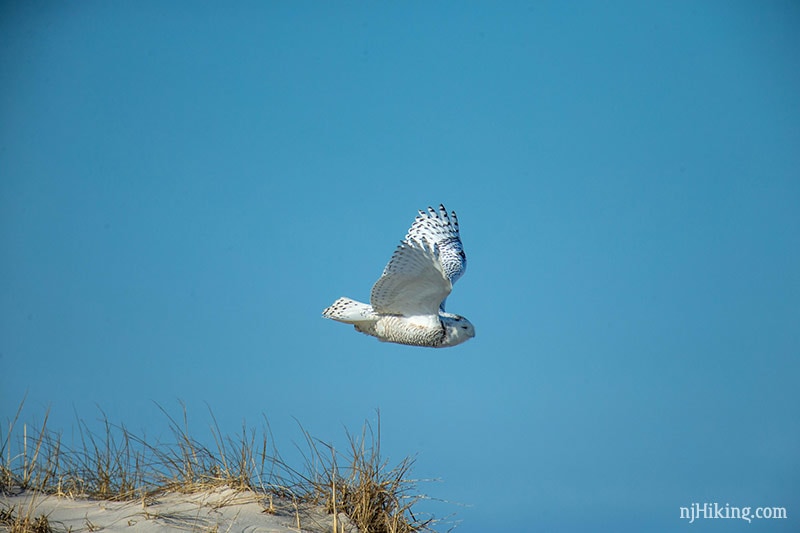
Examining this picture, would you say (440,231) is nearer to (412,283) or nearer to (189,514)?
(412,283)

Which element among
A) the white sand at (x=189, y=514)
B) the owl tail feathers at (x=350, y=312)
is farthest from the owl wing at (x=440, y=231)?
the white sand at (x=189, y=514)

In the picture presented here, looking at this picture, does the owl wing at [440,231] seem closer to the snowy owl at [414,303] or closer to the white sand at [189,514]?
the snowy owl at [414,303]

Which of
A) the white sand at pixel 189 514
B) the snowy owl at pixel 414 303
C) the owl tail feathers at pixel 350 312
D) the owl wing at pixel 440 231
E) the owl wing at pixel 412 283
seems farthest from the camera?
the owl wing at pixel 440 231

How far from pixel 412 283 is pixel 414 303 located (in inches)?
14.5

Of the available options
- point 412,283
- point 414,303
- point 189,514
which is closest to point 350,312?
point 414,303

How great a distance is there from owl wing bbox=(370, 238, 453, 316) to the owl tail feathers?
140 millimetres

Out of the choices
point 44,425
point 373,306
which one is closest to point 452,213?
point 373,306

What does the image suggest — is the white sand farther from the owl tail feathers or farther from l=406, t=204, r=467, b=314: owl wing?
l=406, t=204, r=467, b=314: owl wing

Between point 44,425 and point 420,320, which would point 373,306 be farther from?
point 44,425

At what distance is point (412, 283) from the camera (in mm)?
8320

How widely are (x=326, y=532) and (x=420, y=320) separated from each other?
9.83 ft

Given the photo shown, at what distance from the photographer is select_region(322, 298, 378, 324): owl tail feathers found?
9008 mm

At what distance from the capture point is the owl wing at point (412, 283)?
785 cm

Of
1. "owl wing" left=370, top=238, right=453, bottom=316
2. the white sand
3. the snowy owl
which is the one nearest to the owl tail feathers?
the snowy owl
